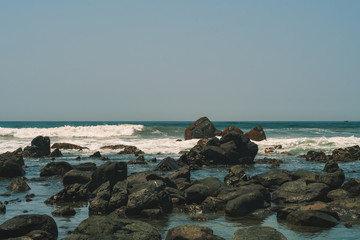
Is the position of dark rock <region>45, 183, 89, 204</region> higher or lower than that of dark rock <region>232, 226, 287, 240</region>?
lower

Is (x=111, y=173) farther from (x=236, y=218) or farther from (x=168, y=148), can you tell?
(x=168, y=148)

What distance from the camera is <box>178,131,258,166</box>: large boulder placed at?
2269 cm

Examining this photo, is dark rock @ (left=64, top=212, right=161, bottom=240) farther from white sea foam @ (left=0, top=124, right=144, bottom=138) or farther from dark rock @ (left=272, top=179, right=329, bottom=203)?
white sea foam @ (left=0, top=124, right=144, bottom=138)

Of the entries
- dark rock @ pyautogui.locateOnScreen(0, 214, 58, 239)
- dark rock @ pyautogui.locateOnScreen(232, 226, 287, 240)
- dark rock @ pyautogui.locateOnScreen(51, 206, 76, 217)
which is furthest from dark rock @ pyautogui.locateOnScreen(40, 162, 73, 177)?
dark rock @ pyautogui.locateOnScreen(232, 226, 287, 240)

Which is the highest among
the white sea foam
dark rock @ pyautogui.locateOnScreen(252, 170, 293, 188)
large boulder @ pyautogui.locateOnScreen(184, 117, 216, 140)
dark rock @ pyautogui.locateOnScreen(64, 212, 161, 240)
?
large boulder @ pyautogui.locateOnScreen(184, 117, 216, 140)

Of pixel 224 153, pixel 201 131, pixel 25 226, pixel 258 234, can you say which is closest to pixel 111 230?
pixel 25 226

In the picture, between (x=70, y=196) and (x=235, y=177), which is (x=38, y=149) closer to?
(x=70, y=196)

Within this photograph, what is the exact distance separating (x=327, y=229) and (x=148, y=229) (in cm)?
418

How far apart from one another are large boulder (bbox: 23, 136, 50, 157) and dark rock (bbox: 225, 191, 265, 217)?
21329 millimetres

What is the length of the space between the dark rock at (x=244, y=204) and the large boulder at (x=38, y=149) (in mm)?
21329

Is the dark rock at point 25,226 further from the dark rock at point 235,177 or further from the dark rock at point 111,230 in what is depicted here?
the dark rock at point 235,177

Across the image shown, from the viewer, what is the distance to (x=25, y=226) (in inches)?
319

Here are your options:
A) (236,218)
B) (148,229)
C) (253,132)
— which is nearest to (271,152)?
(253,132)

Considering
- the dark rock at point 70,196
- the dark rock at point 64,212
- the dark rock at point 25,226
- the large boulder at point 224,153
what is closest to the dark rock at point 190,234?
the dark rock at point 25,226
